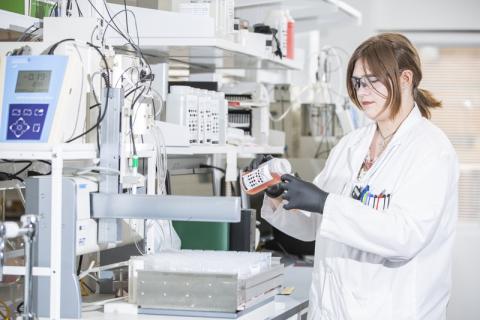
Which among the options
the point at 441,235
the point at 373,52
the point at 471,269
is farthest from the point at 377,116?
the point at 471,269

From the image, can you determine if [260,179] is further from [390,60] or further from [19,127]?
[19,127]

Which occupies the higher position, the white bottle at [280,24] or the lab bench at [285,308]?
the white bottle at [280,24]

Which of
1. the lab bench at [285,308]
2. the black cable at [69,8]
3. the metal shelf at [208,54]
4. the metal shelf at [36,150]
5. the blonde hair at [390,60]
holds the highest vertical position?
the black cable at [69,8]

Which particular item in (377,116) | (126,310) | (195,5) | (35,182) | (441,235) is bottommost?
(126,310)

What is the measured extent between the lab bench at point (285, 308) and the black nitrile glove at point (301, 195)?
0.35 m

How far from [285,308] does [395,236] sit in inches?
22.6

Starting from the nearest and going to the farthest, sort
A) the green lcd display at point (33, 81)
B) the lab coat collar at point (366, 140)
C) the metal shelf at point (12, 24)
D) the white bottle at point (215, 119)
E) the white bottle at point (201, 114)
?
the green lcd display at point (33, 81), the lab coat collar at point (366, 140), the metal shelf at point (12, 24), the white bottle at point (201, 114), the white bottle at point (215, 119)

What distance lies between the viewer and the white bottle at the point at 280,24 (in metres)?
4.06

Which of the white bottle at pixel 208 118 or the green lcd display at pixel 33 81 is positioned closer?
the green lcd display at pixel 33 81

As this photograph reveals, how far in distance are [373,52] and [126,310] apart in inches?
42.0

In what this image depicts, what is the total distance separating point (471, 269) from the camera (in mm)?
6312

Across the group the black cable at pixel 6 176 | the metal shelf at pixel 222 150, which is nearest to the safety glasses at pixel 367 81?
the metal shelf at pixel 222 150

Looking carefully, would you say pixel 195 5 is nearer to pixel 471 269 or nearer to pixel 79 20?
pixel 79 20

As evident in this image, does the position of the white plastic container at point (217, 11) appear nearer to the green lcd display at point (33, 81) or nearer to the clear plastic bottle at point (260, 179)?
the clear plastic bottle at point (260, 179)
